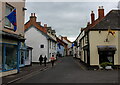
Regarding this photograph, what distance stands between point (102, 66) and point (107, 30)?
14.7ft

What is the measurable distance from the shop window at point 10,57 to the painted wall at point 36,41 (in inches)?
726

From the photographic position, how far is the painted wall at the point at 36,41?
3534 centimetres

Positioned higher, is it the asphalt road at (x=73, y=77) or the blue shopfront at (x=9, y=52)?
the blue shopfront at (x=9, y=52)

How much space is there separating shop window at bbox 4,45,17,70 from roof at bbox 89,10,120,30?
10385mm

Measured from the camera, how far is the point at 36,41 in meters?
35.9

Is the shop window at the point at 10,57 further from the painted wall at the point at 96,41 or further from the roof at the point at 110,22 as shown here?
the roof at the point at 110,22

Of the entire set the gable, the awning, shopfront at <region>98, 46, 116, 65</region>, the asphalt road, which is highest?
the gable

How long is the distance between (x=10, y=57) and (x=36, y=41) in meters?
19.9

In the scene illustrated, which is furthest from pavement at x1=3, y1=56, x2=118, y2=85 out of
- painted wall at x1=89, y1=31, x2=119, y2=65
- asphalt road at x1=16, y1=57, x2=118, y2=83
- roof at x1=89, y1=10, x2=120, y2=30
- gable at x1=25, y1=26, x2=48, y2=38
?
gable at x1=25, y1=26, x2=48, y2=38

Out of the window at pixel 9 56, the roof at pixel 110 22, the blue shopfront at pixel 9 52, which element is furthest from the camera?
the roof at pixel 110 22

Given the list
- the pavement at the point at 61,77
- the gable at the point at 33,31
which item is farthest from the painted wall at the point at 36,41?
the pavement at the point at 61,77

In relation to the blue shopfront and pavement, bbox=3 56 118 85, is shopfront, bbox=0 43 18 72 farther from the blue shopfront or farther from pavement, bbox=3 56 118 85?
pavement, bbox=3 56 118 85

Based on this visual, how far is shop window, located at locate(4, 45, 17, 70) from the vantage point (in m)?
15.2

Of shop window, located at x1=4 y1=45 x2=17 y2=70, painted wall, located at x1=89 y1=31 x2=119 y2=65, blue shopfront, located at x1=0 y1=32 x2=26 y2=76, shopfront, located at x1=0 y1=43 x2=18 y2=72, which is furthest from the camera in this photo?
painted wall, located at x1=89 y1=31 x2=119 y2=65
